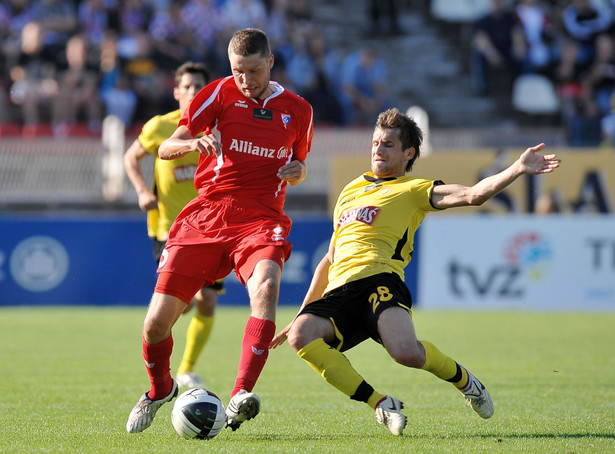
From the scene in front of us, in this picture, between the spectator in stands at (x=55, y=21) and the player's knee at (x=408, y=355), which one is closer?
the player's knee at (x=408, y=355)

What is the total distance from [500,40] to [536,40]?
36.8 inches

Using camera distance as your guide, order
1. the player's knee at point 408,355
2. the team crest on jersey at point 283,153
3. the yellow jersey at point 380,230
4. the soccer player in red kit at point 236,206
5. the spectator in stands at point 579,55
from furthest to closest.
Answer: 1. the spectator in stands at point 579,55
2. the team crest on jersey at point 283,153
3. the yellow jersey at point 380,230
4. the soccer player in red kit at point 236,206
5. the player's knee at point 408,355

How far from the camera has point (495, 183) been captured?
5316 millimetres

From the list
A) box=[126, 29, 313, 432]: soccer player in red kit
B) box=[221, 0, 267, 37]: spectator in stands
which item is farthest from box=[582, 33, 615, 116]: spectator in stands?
box=[126, 29, 313, 432]: soccer player in red kit

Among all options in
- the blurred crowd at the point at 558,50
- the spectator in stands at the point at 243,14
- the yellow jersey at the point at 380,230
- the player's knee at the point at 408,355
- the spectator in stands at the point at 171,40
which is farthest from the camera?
the blurred crowd at the point at 558,50

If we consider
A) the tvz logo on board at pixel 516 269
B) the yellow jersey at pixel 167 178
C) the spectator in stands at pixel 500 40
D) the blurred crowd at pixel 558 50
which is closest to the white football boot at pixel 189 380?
the yellow jersey at pixel 167 178

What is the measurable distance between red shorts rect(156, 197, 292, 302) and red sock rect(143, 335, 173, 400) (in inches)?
11.9

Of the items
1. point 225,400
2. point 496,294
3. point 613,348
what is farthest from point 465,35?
point 225,400

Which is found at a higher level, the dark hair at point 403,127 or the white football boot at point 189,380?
the dark hair at point 403,127

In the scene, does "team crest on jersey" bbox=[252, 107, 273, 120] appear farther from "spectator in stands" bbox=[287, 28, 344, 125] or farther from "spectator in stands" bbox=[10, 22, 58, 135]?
"spectator in stands" bbox=[287, 28, 344, 125]

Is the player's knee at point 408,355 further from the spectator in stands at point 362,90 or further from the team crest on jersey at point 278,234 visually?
the spectator in stands at point 362,90

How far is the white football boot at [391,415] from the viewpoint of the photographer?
5.42 m

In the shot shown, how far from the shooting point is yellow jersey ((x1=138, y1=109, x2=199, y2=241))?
821 centimetres

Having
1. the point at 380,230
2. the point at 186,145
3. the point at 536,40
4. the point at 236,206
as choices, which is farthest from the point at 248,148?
the point at 536,40
